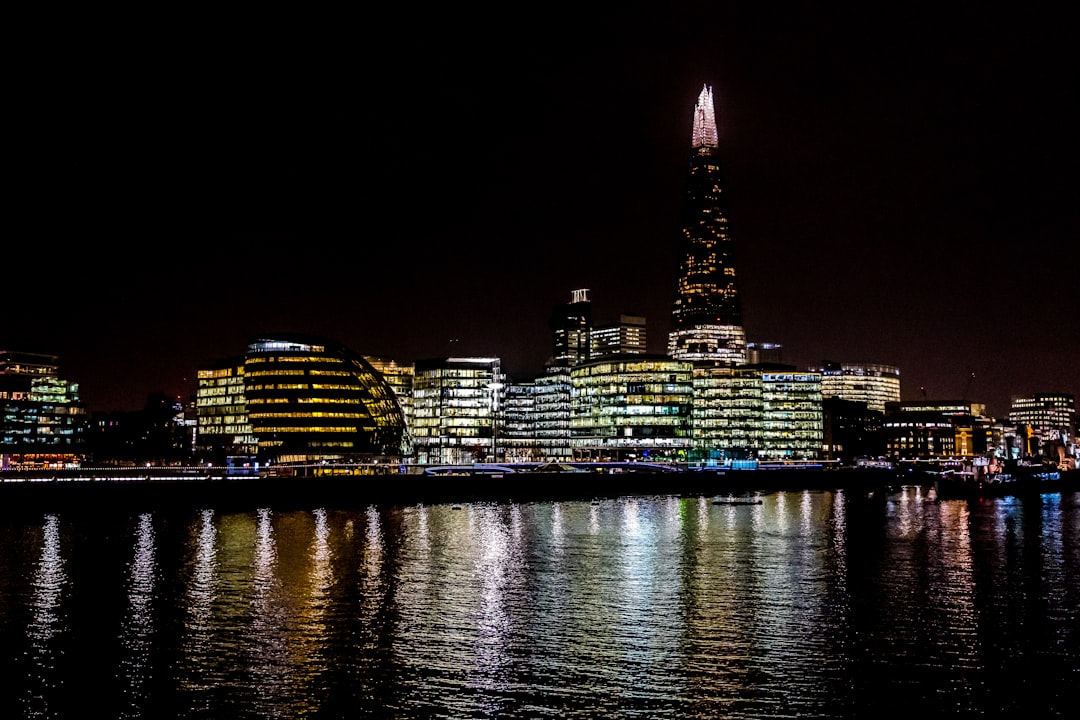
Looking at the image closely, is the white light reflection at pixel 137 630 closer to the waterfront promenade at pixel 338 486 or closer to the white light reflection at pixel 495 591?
the white light reflection at pixel 495 591

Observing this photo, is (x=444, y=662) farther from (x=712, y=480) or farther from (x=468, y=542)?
(x=712, y=480)

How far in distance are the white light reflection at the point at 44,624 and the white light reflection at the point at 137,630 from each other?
93.5 inches

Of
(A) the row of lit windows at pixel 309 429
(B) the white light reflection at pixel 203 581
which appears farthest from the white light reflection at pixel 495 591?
(A) the row of lit windows at pixel 309 429

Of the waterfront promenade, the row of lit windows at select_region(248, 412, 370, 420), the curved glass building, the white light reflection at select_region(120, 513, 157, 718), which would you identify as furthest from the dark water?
the row of lit windows at select_region(248, 412, 370, 420)

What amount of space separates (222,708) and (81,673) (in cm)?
756

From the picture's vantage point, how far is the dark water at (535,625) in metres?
31.9

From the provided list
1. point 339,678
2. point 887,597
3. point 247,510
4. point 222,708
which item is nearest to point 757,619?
point 887,597

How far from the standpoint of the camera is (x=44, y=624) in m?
43.4

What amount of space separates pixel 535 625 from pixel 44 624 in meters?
20.4

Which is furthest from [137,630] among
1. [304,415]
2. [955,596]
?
[304,415]

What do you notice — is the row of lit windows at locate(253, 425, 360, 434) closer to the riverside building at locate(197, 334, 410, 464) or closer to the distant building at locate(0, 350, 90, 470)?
the riverside building at locate(197, 334, 410, 464)

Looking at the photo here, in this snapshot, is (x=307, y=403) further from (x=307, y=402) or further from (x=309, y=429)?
(x=309, y=429)

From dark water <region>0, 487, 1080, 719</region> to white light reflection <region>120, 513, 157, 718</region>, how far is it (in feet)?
0.52

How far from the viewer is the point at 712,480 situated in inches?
7170
